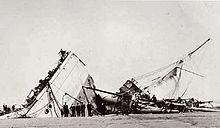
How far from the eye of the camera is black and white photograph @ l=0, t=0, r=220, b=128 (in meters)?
2.25

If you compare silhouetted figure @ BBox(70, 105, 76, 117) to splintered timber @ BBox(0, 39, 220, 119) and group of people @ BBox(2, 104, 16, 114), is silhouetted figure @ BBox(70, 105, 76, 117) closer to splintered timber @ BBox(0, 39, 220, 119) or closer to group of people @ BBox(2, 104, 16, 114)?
splintered timber @ BBox(0, 39, 220, 119)

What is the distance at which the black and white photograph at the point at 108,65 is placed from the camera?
225 cm

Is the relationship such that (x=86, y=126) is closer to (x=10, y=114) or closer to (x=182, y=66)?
(x=10, y=114)

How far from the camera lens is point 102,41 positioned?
7.67 feet

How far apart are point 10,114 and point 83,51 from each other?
53 cm

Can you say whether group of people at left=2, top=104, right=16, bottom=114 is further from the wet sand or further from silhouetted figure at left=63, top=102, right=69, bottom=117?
silhouetted figure at left=63, top=102, right=69, bottom=117

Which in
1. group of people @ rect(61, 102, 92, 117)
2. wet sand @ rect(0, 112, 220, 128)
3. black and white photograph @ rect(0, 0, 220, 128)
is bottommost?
wet sand @ rect(0, 112, 220, 128)

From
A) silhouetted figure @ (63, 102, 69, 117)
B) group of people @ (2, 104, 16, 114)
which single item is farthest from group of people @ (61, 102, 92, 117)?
group of people @ (2, 104, 16, 114)

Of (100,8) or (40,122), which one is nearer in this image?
(40,122)

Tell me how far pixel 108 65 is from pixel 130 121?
337 mm

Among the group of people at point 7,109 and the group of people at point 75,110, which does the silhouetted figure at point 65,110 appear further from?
the group of people at point 7,109

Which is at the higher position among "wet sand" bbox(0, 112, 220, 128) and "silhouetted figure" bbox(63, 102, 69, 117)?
"silhouetted figure" bbox(63, 102, 69, 117)

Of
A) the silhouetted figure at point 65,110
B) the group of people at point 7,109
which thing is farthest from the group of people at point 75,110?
the group of people at point 7,109

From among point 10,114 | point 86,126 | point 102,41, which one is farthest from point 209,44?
point 10,114
